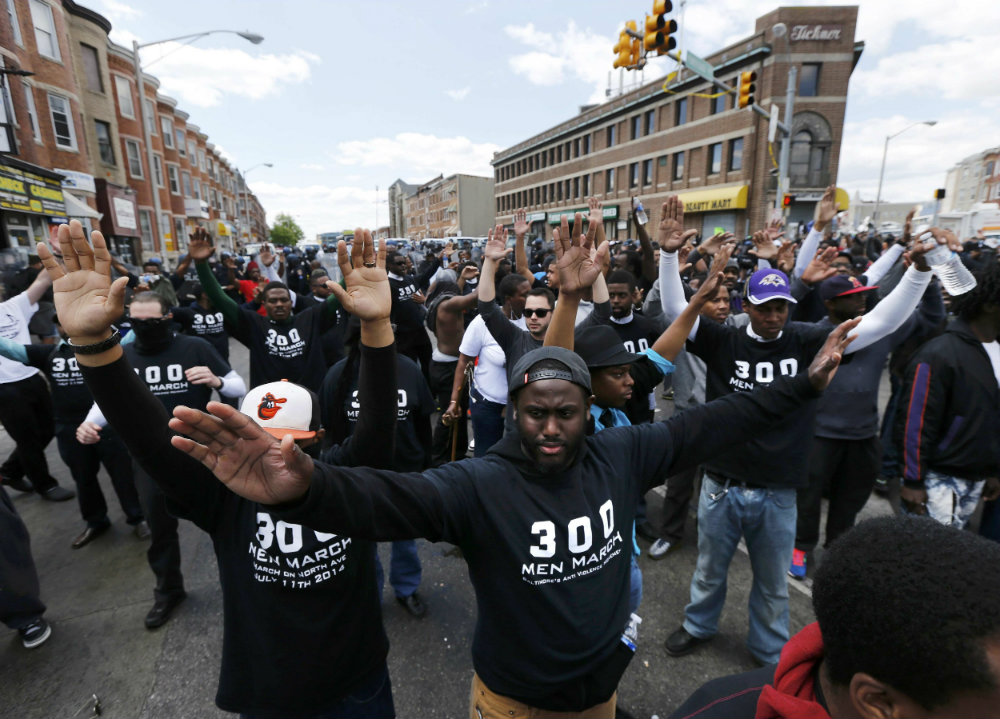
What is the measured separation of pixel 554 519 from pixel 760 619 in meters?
2.06

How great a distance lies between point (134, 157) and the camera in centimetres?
2792

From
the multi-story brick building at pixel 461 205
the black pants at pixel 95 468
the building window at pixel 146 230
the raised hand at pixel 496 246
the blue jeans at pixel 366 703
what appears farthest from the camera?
the multi-story brick building at pixel 461 205

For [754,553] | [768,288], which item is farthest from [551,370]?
[754,553]

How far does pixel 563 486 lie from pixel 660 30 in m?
10.9

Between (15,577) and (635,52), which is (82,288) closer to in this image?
(15,577)

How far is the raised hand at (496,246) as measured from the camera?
162 inches

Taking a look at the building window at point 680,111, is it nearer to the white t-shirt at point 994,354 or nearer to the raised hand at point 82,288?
the white t-shirt at point 994,354

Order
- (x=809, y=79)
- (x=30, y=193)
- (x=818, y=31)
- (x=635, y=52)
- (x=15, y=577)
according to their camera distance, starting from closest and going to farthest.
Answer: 1. (x=15, y=577)
2. (x=635, y=52)
3. (x=30, y=193)
4. (x=818, y=31)
5. (x=809, y=79)

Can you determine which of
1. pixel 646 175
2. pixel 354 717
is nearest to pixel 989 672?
pixel 354 717

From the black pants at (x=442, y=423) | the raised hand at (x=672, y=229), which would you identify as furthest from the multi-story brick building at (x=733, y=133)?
the black pants at (x=442, y=423)

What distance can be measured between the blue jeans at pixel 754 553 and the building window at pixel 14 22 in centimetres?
1684

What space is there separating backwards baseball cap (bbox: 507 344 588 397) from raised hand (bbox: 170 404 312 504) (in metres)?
0.81

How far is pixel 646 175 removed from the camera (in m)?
38.4

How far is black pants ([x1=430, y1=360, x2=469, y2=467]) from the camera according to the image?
5.18 meters
